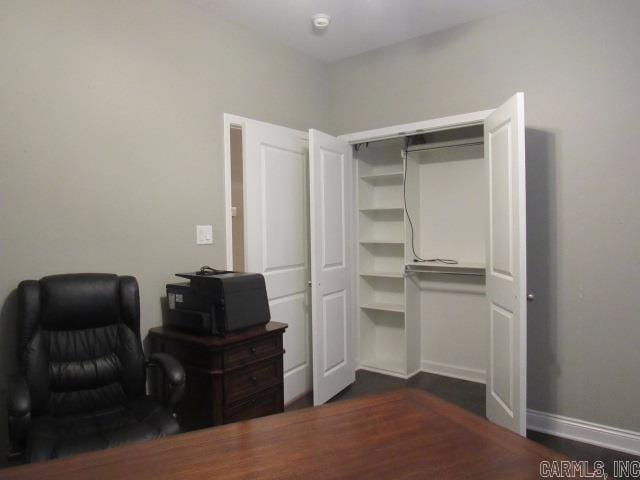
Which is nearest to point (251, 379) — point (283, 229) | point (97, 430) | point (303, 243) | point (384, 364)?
point (97, 430)

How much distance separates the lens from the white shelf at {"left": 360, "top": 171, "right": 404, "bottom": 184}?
12.1ft

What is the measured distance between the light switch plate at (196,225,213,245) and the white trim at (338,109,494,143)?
148 centimetres

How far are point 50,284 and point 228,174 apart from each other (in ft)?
4.14

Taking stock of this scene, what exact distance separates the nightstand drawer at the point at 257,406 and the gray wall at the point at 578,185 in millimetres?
1665

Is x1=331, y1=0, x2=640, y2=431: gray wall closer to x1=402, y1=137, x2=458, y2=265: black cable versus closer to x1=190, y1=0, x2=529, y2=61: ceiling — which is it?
x1=190, y1=0, x2=529, y2=61: ceiling

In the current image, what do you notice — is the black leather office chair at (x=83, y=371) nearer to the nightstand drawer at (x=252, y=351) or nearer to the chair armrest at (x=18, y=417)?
the chair armrest at (x=18, y=417)

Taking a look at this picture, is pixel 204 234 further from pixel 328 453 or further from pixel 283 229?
pixel 328 453

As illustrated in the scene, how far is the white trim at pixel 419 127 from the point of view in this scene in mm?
2869

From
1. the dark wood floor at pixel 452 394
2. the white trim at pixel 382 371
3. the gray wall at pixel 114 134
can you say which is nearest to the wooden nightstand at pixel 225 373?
the gray wall at pixel 114 134

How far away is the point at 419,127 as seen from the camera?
10.2 ft

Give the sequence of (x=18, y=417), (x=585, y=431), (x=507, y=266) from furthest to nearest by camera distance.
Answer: (x=585, y=431) < (x=507, y=266) < (x=18, y=417)

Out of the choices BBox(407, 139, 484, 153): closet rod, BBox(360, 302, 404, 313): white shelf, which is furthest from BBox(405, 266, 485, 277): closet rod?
BBox(407, 139, 484, 153): closet rod

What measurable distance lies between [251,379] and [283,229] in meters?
1.21

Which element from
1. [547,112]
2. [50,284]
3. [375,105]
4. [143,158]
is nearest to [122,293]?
[50,284]
